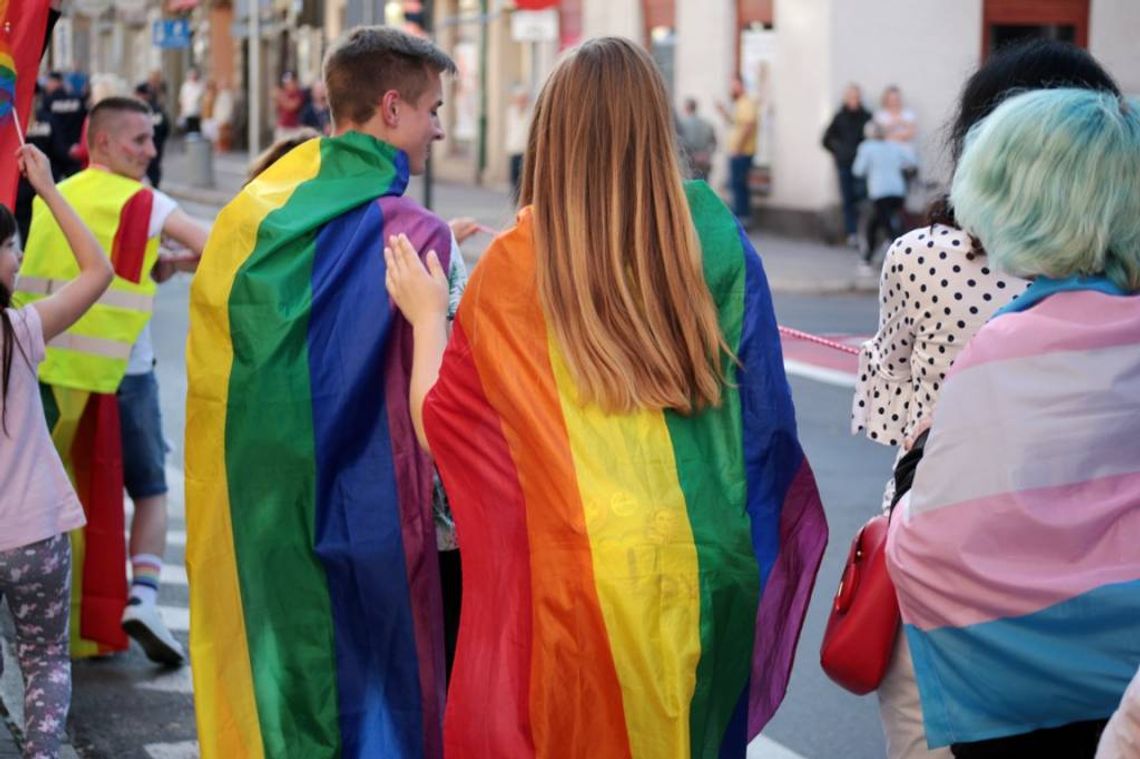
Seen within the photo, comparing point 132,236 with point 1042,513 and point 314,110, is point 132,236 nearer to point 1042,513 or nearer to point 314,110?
point 1042,513

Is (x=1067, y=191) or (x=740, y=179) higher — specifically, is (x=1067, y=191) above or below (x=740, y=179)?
above

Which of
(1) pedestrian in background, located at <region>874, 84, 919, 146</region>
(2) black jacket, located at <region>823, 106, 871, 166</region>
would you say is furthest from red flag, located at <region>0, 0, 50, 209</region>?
(2) black jacket, located at <region>823, 106, 871, 166</region>

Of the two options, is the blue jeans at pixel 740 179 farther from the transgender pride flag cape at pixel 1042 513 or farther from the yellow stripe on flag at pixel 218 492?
the transgender pride flag cape at pixel 1042 513

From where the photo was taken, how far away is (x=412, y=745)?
3.97 metres

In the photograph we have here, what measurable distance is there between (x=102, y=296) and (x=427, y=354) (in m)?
2.49

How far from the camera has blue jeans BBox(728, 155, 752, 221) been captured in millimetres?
24359

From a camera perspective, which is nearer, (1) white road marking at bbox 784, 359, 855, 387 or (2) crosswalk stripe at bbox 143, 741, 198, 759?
(2) crosswalk stripe at bbox 143, 741, 198, 759

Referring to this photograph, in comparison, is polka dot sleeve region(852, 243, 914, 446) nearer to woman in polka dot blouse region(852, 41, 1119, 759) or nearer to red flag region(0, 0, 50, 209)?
woman in polka dot blouse region(852, 41, 1119, 759)

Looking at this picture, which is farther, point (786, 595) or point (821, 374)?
point (821, 374)

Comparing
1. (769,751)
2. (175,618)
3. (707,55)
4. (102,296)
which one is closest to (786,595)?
(769,751)

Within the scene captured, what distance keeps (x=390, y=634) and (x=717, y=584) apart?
2.97 ft

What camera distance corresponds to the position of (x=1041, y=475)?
279cm

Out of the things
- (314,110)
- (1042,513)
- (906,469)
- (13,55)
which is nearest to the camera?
(1042,513)

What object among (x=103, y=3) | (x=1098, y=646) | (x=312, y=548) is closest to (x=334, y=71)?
(x=312, y=548)
